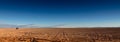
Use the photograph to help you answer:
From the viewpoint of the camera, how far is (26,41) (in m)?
20.3

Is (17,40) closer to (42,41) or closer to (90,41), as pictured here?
(42,41)

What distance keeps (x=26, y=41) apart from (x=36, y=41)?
3.57ft

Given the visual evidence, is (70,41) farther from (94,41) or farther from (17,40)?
(17,40)

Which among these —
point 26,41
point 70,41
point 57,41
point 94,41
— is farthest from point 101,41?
point 26,41

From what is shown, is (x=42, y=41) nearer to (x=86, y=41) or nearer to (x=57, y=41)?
(x=57, y=41)

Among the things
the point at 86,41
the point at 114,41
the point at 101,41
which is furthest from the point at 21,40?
the point at 114,41

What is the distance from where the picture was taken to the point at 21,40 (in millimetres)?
20969

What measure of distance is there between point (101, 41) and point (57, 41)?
16.0 ft

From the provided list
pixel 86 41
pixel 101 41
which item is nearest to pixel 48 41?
pixel 86 41

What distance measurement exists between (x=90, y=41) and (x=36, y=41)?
5959 millimetres

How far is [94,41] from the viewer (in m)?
20.7

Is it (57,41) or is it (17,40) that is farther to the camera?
(17,40)

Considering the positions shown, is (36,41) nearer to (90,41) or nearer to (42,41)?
(42,41)

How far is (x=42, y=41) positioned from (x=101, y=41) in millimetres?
6498
